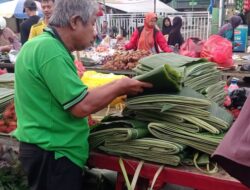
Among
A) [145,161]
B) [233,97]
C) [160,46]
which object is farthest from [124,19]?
[145,161]

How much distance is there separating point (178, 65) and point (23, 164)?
114 cm

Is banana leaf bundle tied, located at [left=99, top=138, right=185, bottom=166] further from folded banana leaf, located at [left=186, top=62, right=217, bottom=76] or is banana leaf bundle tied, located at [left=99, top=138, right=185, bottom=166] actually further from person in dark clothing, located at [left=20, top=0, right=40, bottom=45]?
person in dark clothing, located at [left=20, top=0, right=40, bottom=45]

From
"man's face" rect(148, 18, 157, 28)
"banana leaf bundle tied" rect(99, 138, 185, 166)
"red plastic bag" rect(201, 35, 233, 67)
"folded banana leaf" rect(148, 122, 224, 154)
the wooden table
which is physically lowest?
the wooden table

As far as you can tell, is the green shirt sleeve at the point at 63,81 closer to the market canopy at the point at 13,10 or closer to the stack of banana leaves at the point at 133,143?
the stack of banana leaves at the point at 133,143

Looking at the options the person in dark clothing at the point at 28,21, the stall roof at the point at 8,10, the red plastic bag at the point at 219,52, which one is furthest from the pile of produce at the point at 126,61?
the stall roof at the point at 8,10

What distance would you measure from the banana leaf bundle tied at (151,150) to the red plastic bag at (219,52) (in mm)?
3364

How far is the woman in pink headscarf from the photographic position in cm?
712

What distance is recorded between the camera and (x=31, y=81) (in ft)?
6.44

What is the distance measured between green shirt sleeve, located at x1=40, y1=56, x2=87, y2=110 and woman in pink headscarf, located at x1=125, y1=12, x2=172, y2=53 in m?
5.14

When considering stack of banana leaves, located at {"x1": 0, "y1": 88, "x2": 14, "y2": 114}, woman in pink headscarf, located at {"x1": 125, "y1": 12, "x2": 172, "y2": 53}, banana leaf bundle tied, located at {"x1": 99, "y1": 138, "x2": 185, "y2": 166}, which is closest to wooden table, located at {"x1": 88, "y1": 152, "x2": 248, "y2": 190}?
banana leaf bundle tied, located at {"x1": 99, "y1": 138, "x2": 185, "y2": 166}

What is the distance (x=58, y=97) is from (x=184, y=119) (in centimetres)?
70

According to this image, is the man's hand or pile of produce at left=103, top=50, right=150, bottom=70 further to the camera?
pile of produce at left=103, top=50, right=150, bottom=70

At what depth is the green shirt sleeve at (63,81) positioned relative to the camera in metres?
1.87

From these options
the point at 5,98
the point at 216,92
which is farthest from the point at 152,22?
the point at 216,92
